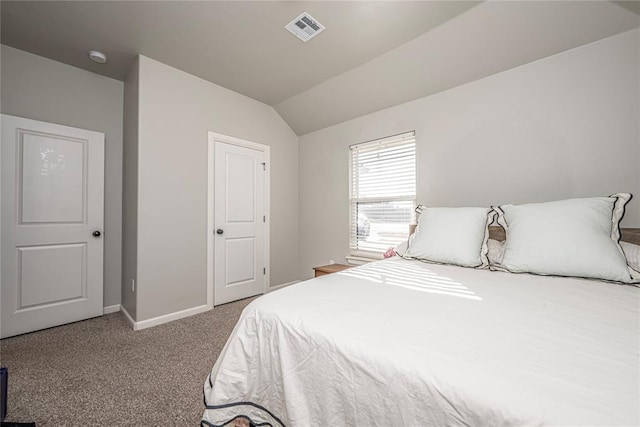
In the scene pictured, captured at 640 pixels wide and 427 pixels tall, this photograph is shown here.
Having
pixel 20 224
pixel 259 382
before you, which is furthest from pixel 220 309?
pixel 259 382

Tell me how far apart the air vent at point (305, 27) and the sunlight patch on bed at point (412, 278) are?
1.99 metres

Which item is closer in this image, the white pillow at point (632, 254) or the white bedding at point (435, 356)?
the white bedding at point (435, 356)


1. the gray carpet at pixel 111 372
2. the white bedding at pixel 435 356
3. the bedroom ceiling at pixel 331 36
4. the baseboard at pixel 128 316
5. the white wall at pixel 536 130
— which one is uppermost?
the bedroom ceiling at pixel 331 36

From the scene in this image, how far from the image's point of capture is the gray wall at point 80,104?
2398 mm

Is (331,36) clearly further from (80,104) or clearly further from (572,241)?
(80,104)

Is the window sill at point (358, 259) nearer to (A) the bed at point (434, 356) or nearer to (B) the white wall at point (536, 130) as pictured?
(B) the white wall at point (536, 130)

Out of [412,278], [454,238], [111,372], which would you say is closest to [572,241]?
[454,238]

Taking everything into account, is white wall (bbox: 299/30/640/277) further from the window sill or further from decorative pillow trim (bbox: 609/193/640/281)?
the window sill

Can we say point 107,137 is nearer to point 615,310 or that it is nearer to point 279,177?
point 279,177

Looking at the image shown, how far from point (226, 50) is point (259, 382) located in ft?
8.95

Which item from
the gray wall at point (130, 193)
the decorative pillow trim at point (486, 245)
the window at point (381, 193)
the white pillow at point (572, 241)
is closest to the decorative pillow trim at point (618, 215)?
the white pillow at point (572, 241)

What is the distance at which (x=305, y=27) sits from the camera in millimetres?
2174

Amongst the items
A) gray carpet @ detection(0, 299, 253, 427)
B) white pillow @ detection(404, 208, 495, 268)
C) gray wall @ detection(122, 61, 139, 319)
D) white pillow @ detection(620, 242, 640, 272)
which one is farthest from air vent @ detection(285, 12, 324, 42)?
gray carpet @ detection(0, 299, 253, 427)

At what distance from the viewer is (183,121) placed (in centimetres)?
281
